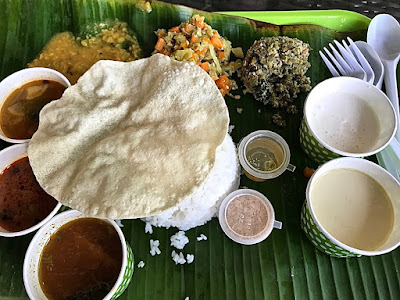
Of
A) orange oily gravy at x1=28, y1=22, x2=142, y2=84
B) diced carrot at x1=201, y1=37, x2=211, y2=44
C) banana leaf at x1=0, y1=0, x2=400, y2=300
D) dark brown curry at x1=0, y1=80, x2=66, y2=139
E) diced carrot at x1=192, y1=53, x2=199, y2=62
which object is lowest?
banana leaf at x1=0, y1=0, x2=400, y2=300

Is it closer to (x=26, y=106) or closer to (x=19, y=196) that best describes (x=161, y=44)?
(x=26, y=106)

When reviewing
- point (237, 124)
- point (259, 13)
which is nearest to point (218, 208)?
point (237, 124)

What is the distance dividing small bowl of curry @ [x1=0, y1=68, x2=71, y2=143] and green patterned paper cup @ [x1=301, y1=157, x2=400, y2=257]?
5.29 feet

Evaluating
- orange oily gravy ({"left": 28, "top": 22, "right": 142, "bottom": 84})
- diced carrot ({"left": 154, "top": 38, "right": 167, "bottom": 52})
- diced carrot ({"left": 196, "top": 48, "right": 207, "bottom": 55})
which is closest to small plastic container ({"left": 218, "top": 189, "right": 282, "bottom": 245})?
diced carrot ({"left": 196, "top": 48, "right": 207, "bottom": 55})

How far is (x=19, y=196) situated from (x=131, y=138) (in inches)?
32.8

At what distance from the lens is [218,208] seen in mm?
2570

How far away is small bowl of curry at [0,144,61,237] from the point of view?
2.36 metres

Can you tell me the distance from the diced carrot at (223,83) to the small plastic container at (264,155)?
0.37 meters

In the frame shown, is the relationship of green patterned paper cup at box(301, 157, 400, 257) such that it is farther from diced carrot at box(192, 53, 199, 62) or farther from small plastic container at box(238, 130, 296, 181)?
diced carrot at box(192, 53, 199, 62)

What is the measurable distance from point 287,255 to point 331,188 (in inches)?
18.5

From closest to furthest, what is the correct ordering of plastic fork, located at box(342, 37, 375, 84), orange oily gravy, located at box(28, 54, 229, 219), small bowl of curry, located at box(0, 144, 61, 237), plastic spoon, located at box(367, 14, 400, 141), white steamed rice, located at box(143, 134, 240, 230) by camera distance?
1. orange oily gravy, located at box(28, 54, 229, 219)
2. small bowl of curry, located at box(0, 144, 61, 237)
3. white steamed rice, located at box(143, 134, 240, 230)
4. plastic fork, located at box(342, 37, 375, 84)
5. plastic spoon, located at box(367, 14, 400, 141)

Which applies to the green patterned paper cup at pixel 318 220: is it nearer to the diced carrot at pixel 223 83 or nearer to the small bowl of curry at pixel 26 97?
the diced carrot at pixel 223 83

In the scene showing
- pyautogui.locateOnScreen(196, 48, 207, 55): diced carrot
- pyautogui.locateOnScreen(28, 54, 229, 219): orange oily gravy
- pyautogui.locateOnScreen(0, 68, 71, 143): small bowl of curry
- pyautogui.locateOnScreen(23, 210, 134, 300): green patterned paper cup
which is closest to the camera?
pyautogui.locateOnScreen(28, 54, 229, 219): orange oily gravy

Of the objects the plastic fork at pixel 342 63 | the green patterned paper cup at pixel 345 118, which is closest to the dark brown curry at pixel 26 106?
the green patterned paper cup at pixel 345 118
